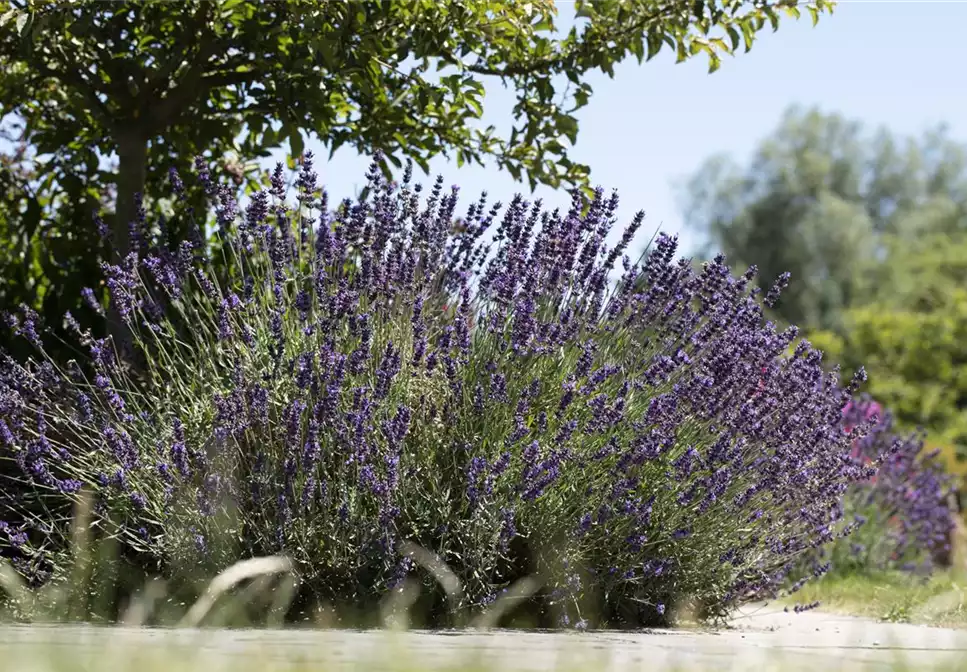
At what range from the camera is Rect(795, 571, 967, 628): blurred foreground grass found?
4801 mm

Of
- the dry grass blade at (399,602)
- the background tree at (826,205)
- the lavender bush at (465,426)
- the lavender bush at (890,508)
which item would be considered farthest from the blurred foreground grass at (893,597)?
the background tree at (826,205)

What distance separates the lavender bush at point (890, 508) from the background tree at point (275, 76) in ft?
9.34

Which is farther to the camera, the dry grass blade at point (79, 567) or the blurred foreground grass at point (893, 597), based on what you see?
the blurred foreground grass at point (893, 597)

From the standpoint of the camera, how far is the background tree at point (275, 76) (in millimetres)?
5027

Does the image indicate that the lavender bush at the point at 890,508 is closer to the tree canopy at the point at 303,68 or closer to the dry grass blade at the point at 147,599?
the tree canopy at the point at 303,68

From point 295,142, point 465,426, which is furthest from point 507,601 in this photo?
point 295,142

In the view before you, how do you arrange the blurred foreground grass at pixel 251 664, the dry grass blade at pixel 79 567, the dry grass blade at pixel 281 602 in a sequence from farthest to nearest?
the dry grass blade at pixel 79 567, the dry grass blade at pixel 281 602, the blurred foreground grass at pixel 251 664

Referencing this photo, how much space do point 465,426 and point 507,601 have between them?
578 mm

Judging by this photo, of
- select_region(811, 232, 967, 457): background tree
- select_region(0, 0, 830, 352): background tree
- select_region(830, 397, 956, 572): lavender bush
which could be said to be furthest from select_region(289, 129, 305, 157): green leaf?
select_region(811, 232, 967, 457): background tree

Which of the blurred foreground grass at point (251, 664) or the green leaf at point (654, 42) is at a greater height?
the green leaf at point (654, 42)

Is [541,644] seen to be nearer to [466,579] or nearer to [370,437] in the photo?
[466,579]

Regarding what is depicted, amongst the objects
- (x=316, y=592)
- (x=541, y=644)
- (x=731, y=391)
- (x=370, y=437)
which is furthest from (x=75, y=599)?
(x=731, y=391)

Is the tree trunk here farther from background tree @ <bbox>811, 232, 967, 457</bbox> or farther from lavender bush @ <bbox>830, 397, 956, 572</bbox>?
background tree @ <bbox>811, 232, 967, 457</bbox>

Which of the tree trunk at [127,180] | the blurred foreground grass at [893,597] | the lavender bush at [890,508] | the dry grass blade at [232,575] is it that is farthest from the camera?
the lavender bush at [890,508]
